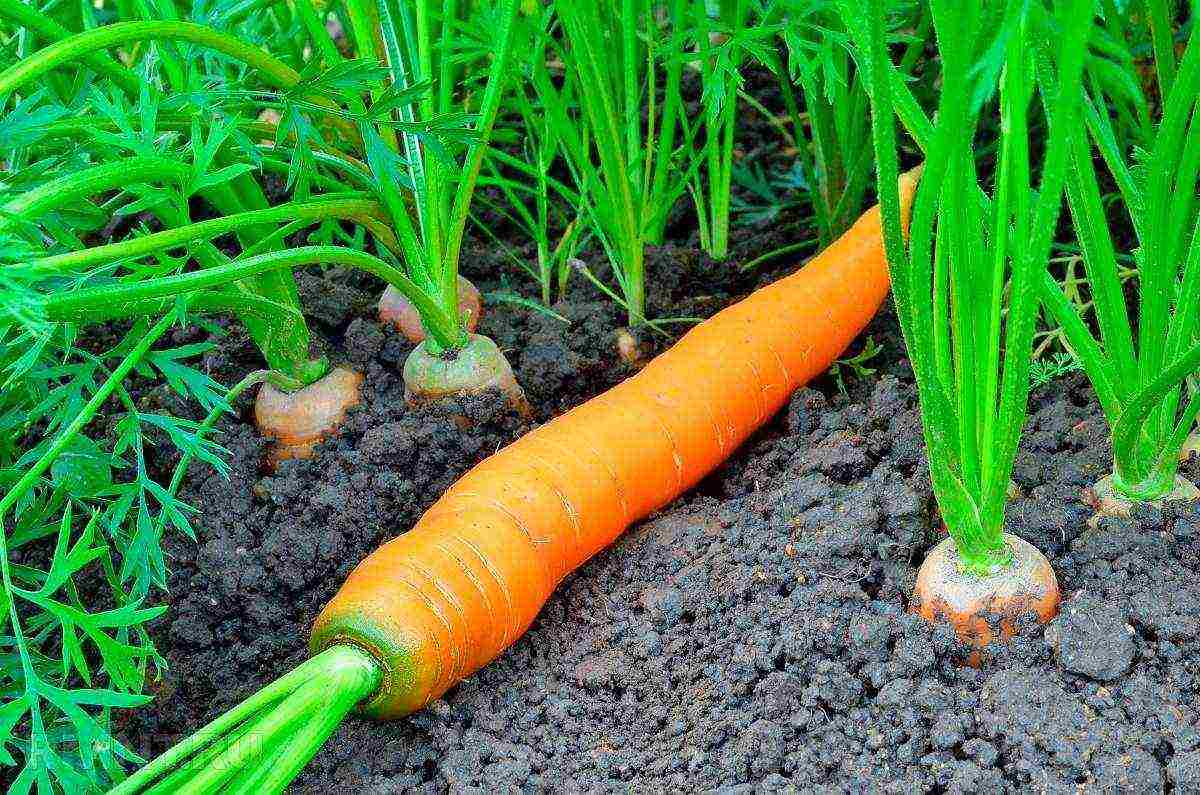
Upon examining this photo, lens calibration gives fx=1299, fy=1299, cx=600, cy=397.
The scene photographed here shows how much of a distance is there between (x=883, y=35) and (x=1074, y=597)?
2.13 feet

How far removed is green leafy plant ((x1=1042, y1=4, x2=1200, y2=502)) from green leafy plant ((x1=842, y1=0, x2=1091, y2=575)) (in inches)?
3.7

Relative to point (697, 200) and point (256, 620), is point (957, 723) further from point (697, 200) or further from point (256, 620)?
point (697, 200)

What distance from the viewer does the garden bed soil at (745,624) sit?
1.32 m

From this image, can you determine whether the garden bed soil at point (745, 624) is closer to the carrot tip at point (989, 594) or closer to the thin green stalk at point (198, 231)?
the carrot tip at point (989, 594)

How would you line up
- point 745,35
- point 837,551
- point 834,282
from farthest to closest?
point 834,282
point 745,35
point 837,551

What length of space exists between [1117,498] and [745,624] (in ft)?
1.51

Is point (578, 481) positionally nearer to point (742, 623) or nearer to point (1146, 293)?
point (742, 623)

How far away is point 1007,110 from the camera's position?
1.16m

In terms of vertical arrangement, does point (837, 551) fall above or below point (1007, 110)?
below

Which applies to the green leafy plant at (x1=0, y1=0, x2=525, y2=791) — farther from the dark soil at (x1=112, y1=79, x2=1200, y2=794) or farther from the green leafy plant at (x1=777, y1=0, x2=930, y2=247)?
the green leafy plant at (x1=777, y1=0, x2=930, y2=247)

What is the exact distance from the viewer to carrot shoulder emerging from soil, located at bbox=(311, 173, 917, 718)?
152 centimetres

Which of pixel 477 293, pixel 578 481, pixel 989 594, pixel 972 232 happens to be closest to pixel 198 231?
pixel 578 481

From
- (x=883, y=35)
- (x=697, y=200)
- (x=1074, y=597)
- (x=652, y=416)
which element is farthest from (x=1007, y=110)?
(x=697, y=200)

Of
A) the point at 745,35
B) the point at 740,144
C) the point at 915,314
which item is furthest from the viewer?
the point at 740,144
